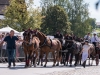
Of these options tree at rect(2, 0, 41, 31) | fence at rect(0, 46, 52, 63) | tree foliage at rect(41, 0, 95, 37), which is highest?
tree foliage at rect(41, 0, 95, 37)

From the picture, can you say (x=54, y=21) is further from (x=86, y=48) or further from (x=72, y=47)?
(x=86, y=48)

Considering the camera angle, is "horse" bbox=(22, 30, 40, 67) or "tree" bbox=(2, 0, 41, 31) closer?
"horse" bbox=(22, 30, 40, 67)

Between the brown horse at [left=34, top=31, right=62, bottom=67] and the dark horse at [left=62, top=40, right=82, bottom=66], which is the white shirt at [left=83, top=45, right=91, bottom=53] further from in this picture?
the brown horse at [left=34, top=31, right=62, bottom=67]

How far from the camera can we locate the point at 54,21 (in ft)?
266

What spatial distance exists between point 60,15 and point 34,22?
2828 cm

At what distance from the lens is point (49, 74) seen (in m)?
17.3

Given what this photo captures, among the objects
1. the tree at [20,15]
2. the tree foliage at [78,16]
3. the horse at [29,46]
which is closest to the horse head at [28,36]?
the horse at [29,46]

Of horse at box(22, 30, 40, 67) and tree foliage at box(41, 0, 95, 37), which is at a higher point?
tree foliage at box(41, 0, 95, 37)

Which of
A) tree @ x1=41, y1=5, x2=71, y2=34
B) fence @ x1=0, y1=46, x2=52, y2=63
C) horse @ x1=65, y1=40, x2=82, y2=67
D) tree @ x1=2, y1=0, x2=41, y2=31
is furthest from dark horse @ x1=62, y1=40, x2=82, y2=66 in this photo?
tree @ x1=41, y1=5, x2=71, y2=34

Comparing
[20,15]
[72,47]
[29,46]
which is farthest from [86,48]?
[20,15]

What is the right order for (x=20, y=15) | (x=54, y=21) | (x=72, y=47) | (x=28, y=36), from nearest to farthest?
(x=28, y=36) < (x=72, y=47) < (x=20, y=15) < (x=54, y=21)

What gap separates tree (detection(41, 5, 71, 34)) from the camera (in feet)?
265

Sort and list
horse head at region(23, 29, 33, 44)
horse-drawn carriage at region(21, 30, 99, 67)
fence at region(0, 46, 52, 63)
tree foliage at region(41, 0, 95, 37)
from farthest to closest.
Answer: tree foliage at region(41, 0, 95, 37)
fence at region(0, 46, 52, 63)
horse-drawn carriage at region(21, 30, 99, 67)
horse head at region(23, 29, 33, 44)

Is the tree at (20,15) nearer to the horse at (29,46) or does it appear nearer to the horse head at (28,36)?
the horse at (29,46)
